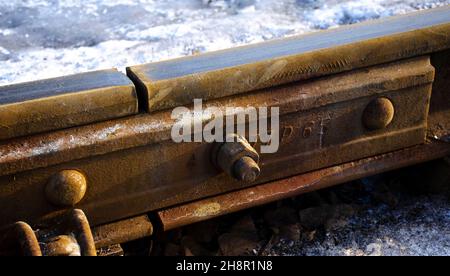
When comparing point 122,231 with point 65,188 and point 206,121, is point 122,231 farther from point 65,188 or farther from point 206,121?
point 206,121

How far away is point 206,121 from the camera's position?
2527 millimetres

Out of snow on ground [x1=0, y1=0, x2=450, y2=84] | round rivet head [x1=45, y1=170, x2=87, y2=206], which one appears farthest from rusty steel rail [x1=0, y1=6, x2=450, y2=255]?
snow on ground [x1=0, y1=0, x2=450, y2=84]

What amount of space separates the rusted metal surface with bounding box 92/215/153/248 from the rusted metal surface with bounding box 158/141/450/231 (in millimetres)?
75

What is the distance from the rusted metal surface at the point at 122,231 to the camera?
2.52 meters

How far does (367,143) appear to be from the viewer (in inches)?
115

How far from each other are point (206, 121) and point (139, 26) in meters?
2.38

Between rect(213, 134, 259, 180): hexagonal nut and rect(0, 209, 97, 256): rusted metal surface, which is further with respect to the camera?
rect(213, 134, 259, 180): hexagonal nut

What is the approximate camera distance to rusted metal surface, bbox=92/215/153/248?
8.25 ft

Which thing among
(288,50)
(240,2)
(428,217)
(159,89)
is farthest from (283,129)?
(240,2)

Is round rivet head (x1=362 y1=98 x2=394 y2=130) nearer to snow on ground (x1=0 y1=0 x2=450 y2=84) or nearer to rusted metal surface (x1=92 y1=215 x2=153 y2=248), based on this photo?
rusted metal surface (x1=92 y1=215 x2=153 y2=248)

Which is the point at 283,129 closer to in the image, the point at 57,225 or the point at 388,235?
the point at 388,235

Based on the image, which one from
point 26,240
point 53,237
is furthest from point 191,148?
point 26,240
